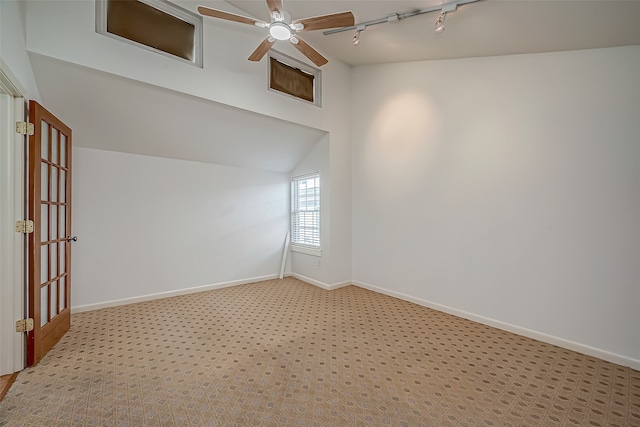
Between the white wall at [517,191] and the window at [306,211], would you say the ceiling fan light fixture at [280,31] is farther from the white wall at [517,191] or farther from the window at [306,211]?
the window at [306,211]

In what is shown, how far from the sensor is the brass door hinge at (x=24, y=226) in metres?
2.31

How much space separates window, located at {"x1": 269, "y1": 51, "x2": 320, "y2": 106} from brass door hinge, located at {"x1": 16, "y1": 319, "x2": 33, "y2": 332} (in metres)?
3.56

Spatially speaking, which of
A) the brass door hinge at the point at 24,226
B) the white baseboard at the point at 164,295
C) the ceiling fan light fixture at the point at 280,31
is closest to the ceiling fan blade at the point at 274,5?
the ceiling fan light fixture at the point at 280,31

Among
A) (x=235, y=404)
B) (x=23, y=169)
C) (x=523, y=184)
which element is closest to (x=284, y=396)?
(x=235, y=404)

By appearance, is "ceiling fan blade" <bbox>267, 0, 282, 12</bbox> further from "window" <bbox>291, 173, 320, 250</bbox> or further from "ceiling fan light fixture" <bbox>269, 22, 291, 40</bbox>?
"window" <bbox>291, 173, 320, 250</bbox>

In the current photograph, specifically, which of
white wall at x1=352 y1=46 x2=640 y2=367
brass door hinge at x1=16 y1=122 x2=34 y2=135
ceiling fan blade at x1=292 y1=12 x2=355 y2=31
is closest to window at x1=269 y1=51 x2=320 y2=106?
white wall at x1=352 y1=46 x2=640 y2=367

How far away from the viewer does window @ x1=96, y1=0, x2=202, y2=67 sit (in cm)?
295

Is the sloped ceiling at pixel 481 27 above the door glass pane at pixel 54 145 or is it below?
above

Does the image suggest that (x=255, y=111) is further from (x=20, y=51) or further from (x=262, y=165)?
(x=20, y=51)

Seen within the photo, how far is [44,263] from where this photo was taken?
2.74 metres

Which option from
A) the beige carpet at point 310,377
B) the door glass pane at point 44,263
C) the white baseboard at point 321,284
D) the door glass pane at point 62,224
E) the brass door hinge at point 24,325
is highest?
the door glass pane at point 62,224

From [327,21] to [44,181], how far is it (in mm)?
2957

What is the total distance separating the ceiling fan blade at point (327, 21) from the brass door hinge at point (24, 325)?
3.34 m

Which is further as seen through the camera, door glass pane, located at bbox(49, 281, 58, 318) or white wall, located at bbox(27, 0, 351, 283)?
door glass pane, located at bbox(49, 281, 58, 318)
